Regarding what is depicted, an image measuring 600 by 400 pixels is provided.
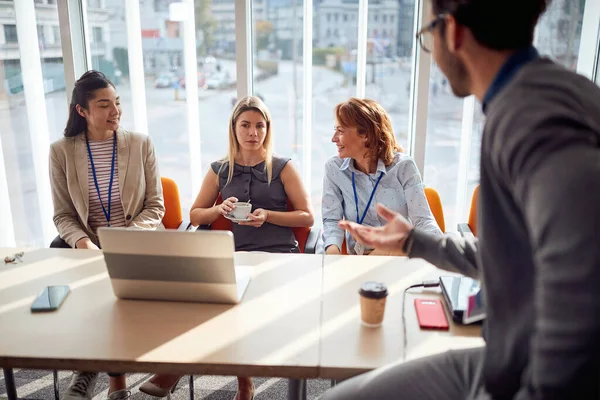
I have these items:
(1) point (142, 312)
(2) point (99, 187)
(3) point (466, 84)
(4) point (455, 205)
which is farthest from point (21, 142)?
(3) point (466, 84)

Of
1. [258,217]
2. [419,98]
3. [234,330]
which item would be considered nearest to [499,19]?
[234,330]

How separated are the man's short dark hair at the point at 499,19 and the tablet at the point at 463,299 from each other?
704 millimetres

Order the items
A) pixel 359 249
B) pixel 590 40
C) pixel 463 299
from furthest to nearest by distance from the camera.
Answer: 1. pixel 590 40
2. pixel 359 249
3. pixel 463 299

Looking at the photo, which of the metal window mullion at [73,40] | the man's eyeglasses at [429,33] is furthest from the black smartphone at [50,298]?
the metal window mullion at [73,40]

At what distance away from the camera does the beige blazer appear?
2.51 metres

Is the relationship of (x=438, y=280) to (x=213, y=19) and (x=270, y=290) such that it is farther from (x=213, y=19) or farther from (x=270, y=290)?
(x=213, y=19)

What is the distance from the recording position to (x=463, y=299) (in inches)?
60.0

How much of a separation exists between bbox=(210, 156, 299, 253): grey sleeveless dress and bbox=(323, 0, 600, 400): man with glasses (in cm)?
140

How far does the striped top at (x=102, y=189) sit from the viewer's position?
2.55 m

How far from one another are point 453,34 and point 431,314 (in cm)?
85

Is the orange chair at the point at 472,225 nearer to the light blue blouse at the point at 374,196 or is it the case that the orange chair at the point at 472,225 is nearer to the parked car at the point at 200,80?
the light blue blouse at the point at 374,196

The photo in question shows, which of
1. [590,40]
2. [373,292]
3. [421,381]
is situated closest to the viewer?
[421,381]

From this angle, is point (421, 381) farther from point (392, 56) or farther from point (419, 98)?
point (392, 56)

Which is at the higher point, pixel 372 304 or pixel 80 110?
pixel 80 110
